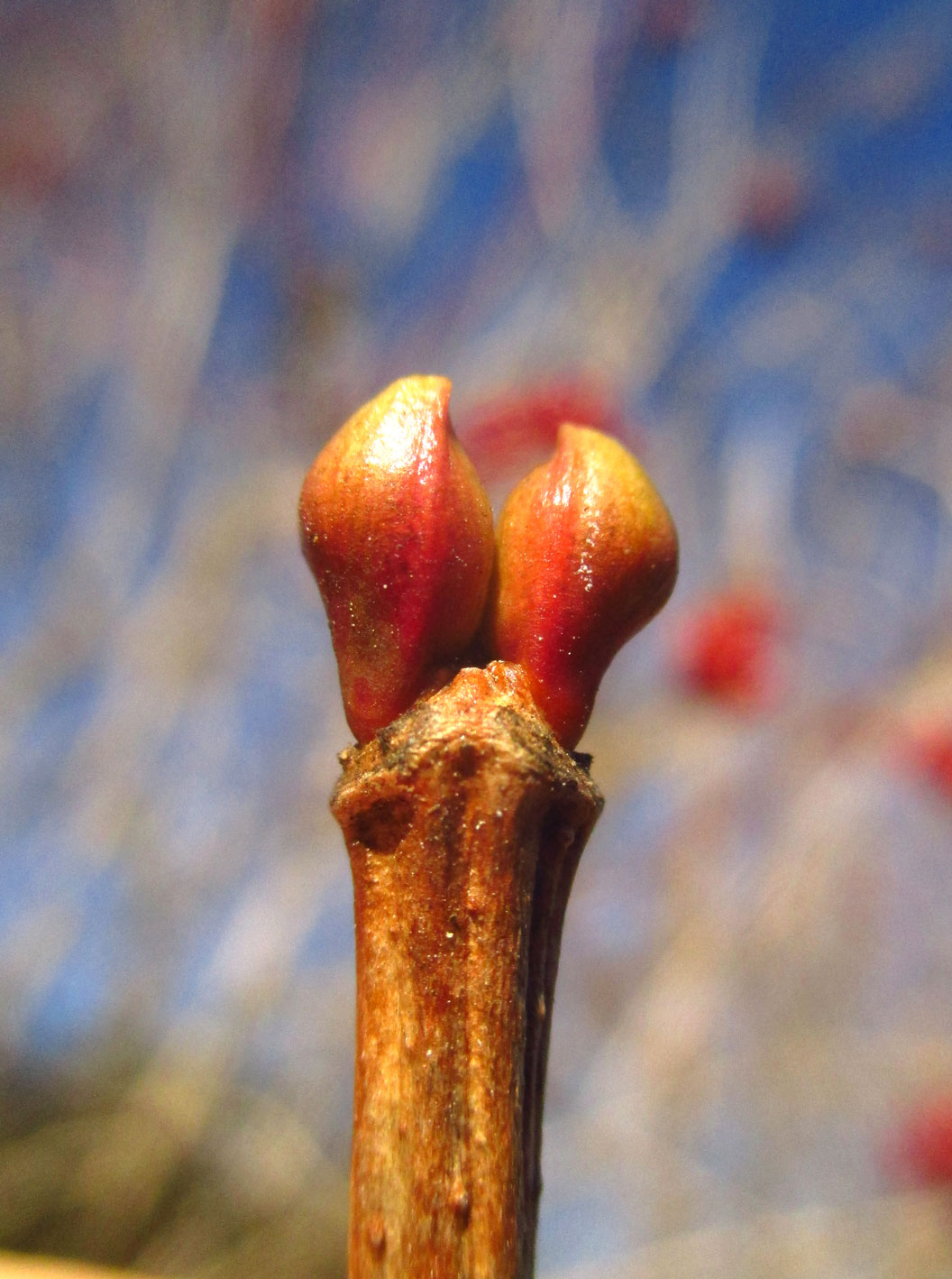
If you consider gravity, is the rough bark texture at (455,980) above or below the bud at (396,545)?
below

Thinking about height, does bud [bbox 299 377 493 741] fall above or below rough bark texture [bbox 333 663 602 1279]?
above

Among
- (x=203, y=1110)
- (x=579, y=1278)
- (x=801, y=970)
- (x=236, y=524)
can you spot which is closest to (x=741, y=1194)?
(x=801, y=970)

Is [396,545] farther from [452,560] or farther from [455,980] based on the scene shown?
[455,980]

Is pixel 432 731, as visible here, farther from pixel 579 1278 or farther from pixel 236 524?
pixel 579 1278

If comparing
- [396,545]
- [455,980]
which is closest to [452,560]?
[396,545]

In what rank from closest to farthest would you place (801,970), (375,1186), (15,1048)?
(375,1186) < (15,1048) < (801,970)
